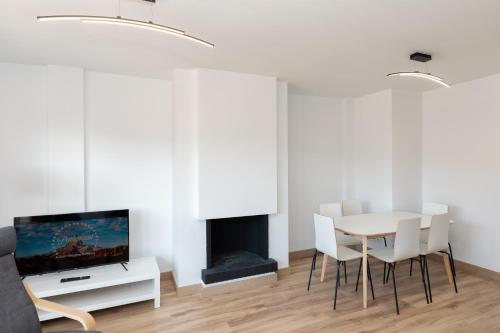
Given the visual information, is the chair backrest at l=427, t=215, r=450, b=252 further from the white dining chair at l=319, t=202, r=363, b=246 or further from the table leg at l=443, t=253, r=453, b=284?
the white dining chair at l=319, t=202, r=363, b=246

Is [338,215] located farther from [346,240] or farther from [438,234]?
[438,234]

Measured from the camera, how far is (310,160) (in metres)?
4.75

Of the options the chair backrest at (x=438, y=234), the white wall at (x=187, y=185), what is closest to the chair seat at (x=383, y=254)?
the chair backrest at (x=438, y=234)

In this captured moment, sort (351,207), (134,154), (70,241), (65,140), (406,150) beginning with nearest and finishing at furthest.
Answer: (70,241) < (65,140) < (134,154) < (351,207) < (406,150)

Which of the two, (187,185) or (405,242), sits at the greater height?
(187,185)

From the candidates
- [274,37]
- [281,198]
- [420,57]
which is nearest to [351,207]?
[281,198]

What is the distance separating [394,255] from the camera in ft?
9.67

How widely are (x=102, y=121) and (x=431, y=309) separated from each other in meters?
4.07

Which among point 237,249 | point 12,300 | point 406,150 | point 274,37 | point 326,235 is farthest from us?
point 406,150

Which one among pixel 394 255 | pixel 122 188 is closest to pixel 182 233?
pixel 122 188

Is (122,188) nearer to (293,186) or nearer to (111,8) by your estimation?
(111,8)

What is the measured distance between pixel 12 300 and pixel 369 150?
456cm

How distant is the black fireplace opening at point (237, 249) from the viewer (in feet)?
11.1

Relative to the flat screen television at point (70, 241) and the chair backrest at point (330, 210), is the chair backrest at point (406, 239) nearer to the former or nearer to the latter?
the chair backrest at point (330, 210)
